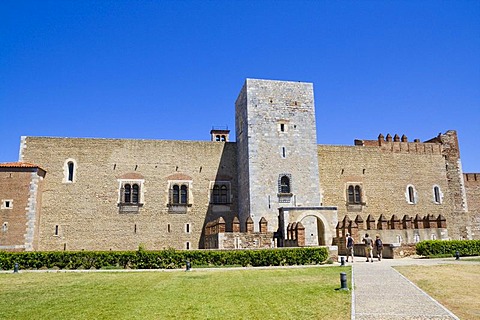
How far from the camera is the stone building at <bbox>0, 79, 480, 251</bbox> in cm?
2588

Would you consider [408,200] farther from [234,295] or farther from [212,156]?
[234,295]

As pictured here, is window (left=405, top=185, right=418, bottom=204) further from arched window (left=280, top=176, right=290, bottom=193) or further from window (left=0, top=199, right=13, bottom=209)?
window (left=0, top=199, right=13, bottom=209)

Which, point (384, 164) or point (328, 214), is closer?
point (328, 214)

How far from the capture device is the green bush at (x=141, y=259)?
19359mm

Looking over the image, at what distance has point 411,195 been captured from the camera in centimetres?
3391

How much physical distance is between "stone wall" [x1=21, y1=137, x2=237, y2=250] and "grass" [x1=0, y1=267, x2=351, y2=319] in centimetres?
1192

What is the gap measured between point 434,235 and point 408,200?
6.23 metres

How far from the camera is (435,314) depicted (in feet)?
27.9

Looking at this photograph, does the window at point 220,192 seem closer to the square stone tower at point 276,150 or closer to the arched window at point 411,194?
the square stone tower at point 276,150

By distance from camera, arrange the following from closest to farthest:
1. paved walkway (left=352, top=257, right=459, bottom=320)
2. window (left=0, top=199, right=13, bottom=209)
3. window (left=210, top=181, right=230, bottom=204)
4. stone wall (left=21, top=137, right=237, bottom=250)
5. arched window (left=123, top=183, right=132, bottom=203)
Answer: paved walkway (left=352, top=257, right=459, bottom=320) < window (left=0, top=199, right=13, bottom=209) < stone wall (left=21, top=137, right=237, bottom=250) < arched window (left=123, top=183, right=132, bottom=203) < window (left=210, top=181, right=230, bottom=204)

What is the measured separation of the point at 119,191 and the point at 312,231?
1319cm

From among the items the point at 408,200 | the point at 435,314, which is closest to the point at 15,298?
the point at 435,314

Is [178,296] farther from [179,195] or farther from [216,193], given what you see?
[216,193]

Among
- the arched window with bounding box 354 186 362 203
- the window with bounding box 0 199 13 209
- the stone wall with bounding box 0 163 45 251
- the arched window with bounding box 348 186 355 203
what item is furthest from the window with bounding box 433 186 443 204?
the window with bounding box 0 199 13 209
